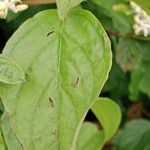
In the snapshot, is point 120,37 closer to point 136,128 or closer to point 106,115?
point 106,115

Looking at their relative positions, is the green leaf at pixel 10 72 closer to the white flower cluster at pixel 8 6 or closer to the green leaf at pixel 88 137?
the white flower cluster at pixel 8 6

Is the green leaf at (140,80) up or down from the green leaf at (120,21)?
down

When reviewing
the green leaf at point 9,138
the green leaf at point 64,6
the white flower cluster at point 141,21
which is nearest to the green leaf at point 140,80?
the white flower cluster at point 141,21

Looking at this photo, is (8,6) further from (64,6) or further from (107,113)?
(107,113)

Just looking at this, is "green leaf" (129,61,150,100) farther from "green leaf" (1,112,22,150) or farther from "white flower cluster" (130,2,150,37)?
"green leaf" (1,112,22,150)

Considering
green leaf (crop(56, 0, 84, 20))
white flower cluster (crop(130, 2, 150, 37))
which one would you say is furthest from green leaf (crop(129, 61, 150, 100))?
green leaf (crop(56, 0, 84, 20))

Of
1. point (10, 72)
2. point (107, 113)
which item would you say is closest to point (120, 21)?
point (107, 113)

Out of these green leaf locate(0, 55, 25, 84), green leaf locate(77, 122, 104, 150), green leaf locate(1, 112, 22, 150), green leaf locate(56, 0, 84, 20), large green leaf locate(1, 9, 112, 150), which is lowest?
green leaf locate(77, 122, 104, 150)
